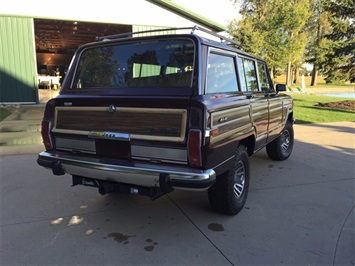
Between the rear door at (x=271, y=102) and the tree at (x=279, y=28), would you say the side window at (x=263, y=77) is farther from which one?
the tree at (x=279, y=28)

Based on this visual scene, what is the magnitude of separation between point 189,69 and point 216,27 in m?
13.7

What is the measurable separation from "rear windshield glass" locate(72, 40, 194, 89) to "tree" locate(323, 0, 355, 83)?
17.2 metres

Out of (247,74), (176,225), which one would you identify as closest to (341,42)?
(247,74)

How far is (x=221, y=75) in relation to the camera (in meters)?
3.62

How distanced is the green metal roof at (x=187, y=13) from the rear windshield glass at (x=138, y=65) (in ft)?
38.1

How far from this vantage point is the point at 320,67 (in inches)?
742

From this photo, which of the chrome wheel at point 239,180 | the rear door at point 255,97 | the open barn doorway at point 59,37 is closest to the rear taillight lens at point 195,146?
the chrome wheel at point 239,180

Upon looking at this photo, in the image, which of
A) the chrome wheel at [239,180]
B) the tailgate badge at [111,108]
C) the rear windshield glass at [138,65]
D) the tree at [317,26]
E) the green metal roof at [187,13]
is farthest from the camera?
the tree at [317,26]

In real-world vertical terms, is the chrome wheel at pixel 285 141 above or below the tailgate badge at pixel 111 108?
below

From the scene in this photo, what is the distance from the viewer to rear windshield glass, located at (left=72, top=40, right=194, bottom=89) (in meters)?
3.30

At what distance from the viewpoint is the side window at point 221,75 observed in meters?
3.35

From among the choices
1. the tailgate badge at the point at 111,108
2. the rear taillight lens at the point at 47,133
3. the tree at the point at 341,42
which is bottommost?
the rear taillight lens at the point at 47,133

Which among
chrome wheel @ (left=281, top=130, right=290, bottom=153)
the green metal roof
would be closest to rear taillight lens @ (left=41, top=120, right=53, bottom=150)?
chrome wheel @ (left=281, top=130, right=290, bottom=153)

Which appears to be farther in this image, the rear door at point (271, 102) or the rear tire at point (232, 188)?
the rear door at point (271, 102)
